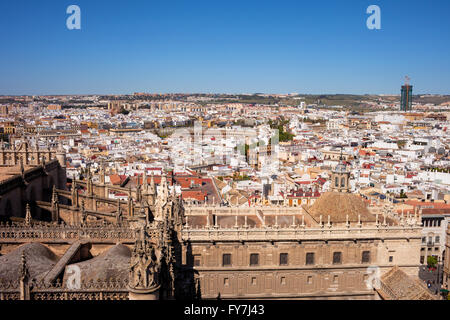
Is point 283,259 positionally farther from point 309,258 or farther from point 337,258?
point 337,258

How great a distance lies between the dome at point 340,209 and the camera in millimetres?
22828

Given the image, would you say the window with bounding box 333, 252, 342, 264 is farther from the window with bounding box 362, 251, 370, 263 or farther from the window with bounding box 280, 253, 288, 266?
the window with bounding box 280, 253, 288, 266

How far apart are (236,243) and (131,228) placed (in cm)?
953

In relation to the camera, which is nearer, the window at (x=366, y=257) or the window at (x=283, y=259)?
the window at (x=283, y=259)

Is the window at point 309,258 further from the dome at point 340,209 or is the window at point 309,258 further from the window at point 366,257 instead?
the window at point 366,257

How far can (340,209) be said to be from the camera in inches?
911

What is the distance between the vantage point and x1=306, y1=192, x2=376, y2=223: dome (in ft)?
74.9

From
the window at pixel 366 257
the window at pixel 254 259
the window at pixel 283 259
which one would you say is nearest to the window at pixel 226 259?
the window at pixel 254 259

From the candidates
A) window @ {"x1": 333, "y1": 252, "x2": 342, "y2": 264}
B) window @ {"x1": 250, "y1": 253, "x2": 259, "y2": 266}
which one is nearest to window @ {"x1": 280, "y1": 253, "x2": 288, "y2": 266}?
window @ {"x1": 250, "y1": 253, "x2": 259, "y2": 266}

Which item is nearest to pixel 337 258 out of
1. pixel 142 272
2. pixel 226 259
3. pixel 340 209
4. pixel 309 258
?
pixel 309 258

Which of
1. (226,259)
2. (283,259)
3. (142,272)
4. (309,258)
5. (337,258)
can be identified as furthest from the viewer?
(337,258)

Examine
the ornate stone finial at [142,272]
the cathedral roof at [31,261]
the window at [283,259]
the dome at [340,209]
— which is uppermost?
the ornate stone finial at [142,272]

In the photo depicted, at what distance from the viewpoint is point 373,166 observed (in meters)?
64.7
